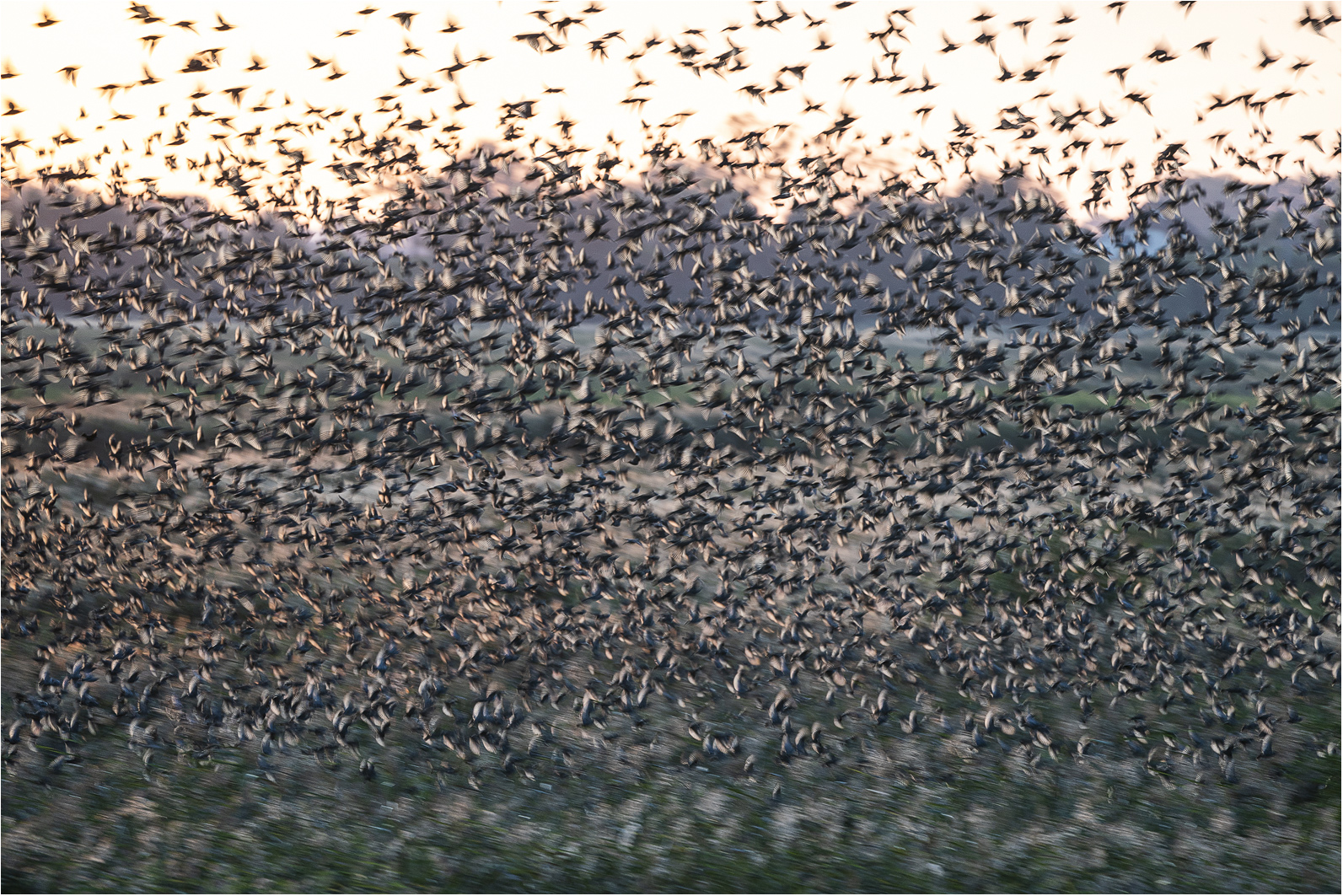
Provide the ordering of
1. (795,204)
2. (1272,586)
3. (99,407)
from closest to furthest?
(795,204)
(1272,586)
(99,407)

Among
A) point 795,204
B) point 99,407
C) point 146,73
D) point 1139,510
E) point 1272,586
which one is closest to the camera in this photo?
point 146,73

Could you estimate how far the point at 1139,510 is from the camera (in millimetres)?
11406

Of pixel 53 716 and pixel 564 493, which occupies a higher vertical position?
pixel 564 493

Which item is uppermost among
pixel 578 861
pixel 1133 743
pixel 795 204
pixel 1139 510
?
pixel 795 204

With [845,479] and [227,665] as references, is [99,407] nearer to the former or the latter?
[227,665]

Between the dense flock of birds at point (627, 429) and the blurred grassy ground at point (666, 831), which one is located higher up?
the dense flock of birds at point (627, 429)

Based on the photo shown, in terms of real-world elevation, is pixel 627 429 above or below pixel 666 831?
above

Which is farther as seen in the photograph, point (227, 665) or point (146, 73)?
point (227, 665)

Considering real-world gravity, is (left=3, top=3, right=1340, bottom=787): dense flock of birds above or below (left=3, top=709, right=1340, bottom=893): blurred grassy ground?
above

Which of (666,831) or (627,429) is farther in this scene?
(627,429)

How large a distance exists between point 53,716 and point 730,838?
658cm

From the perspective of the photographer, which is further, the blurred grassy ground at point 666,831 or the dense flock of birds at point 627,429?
the dense flock of birds at point 627,429

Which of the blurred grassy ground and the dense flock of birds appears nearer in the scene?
the blurred grassy ground

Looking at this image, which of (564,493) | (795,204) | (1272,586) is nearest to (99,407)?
(564,493)
